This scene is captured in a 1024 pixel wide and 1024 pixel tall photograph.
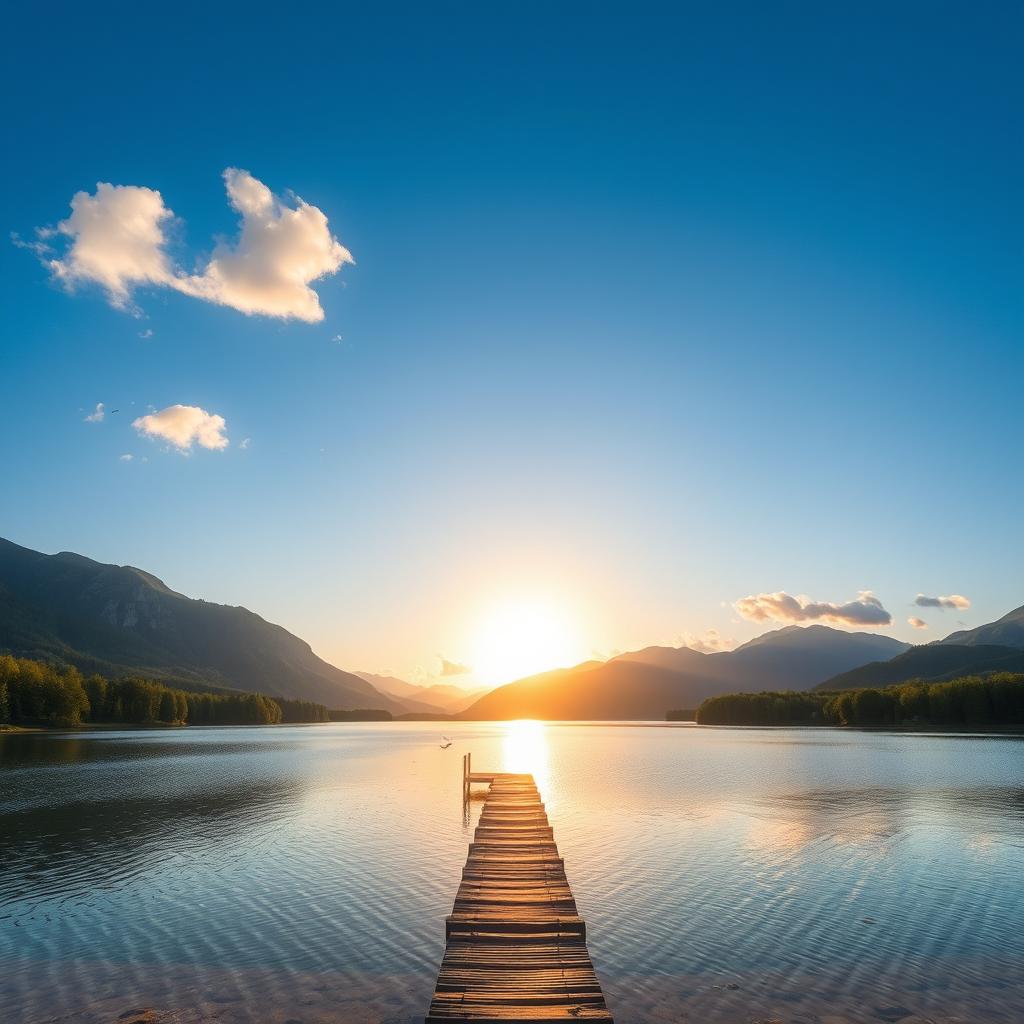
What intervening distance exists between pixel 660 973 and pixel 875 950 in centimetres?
713

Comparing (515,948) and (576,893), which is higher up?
(515,948)

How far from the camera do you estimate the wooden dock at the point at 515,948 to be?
14883 millimetres

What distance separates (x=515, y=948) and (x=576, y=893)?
1203cm

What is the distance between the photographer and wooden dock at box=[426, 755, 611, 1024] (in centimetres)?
1488

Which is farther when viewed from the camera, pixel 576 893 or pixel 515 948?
pixel 576 893

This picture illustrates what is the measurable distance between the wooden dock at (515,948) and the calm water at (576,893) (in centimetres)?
192

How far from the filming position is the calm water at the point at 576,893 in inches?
757

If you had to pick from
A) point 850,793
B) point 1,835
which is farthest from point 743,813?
point 1,835

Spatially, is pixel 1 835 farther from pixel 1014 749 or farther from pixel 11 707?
pixel 11 707

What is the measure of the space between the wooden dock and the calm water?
192 centimetres

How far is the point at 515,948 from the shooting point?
1856 cm

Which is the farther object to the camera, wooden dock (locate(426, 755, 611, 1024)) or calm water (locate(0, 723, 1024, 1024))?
calm water (locate(0, 723, 1024, 1024))

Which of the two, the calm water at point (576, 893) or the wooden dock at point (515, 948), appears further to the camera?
the calm water at point (576, 893)

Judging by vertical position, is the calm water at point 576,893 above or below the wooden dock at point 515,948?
below
